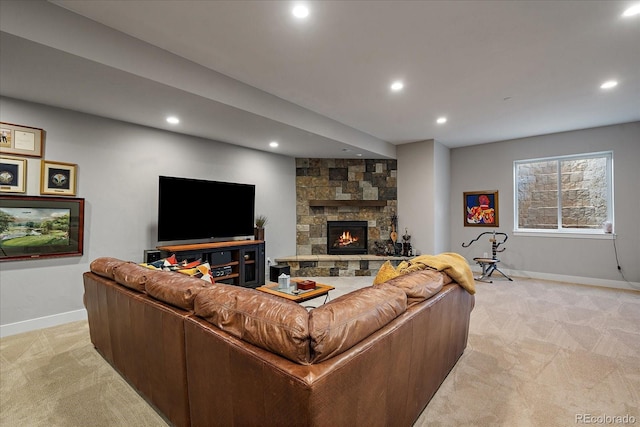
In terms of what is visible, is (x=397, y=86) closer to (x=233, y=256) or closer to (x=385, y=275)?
(x=385, y=275)

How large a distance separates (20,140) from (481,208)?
285 inches

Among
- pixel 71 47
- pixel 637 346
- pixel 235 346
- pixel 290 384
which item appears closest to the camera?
pixel 290 384

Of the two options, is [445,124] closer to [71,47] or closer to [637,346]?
[637,346]

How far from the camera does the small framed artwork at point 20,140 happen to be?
304cm

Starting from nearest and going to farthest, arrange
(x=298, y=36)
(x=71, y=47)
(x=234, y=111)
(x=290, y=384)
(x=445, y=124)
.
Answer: (x=290, y=384) → (x=71, y=47) → (x=298, y=36) → (x=234, y=111) → (x=445, y=124)

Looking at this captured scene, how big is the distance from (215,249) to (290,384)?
368 cm

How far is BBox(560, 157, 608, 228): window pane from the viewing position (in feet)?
17.1

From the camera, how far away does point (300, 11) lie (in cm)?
223

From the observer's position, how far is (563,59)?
291 centimetres

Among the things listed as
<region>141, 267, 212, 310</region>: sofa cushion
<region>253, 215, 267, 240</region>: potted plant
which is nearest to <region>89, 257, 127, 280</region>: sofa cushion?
<region>141, 267, 212, 310</region>: sofa cushion

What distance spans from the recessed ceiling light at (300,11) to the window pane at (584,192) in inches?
225

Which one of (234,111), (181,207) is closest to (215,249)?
(181,207)

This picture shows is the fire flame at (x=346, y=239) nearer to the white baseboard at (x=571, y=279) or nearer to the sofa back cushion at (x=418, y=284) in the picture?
the white baseboard at (x=571, y=279)

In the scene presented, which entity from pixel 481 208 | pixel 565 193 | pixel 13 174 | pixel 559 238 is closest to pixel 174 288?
pixel 13 174
